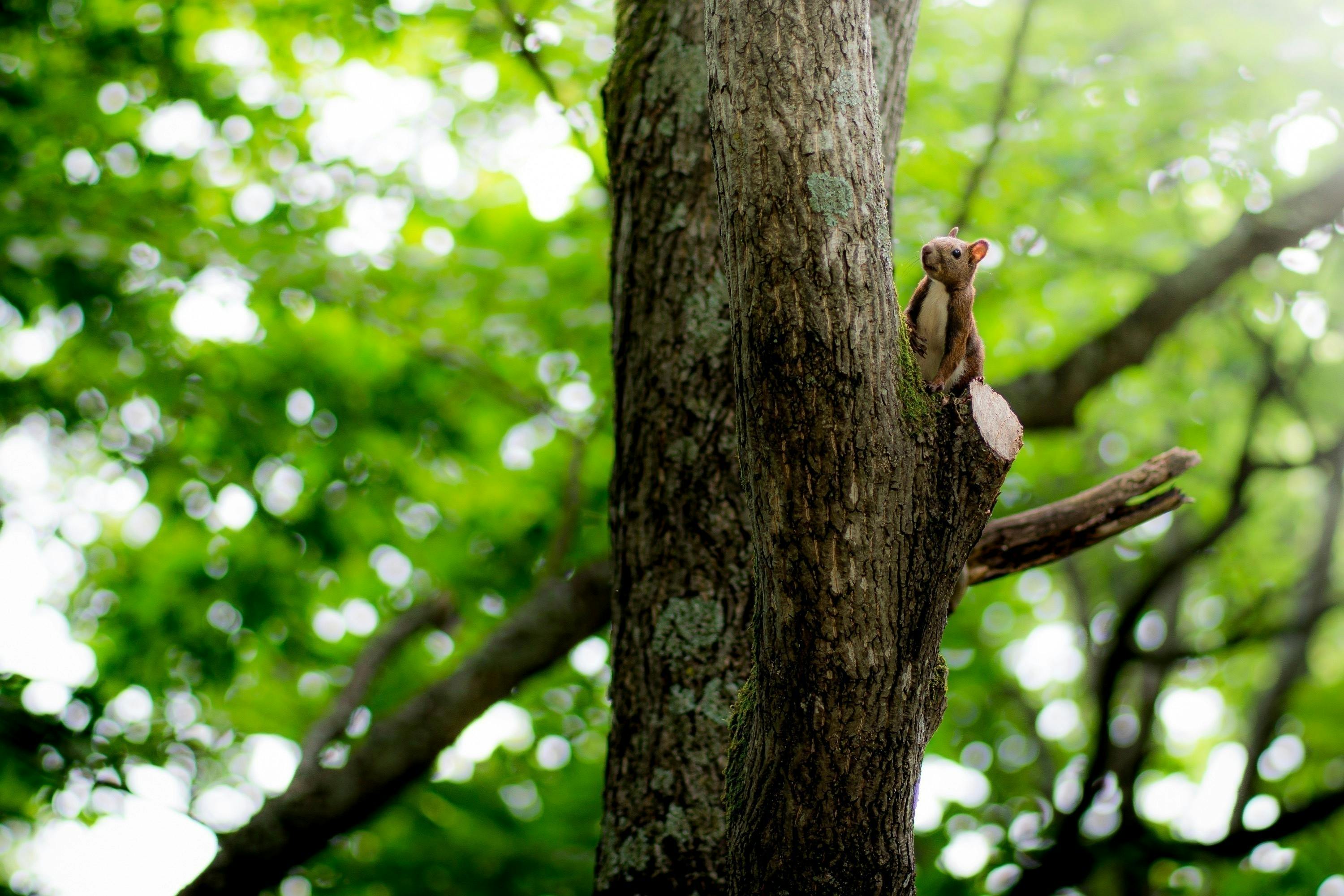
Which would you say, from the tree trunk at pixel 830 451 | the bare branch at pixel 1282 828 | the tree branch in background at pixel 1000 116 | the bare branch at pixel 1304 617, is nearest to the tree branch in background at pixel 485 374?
the tree branch in background at pixel 1000 116

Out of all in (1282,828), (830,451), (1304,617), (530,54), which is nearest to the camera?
(830,451)

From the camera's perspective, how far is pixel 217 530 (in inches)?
263

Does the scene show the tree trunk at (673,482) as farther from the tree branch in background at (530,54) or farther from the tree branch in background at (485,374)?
the tree branch in background at (485,374)

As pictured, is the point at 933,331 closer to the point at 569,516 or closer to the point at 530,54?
the point at 530,54

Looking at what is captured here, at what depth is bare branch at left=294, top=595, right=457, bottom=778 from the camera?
234 inches

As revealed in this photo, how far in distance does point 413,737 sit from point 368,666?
1694 mm

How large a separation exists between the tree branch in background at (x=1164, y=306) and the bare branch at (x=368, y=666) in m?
4.26

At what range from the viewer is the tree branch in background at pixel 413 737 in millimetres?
4871

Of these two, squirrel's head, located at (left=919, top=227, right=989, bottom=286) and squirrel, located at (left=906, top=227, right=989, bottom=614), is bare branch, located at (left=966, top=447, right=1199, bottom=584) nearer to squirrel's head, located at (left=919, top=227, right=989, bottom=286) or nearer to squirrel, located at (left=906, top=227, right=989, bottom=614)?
squirrel, located at (left=906, top=227, right=989, bottom=614)

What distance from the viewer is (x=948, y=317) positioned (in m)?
2.79

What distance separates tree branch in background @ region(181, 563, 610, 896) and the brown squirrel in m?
2.79

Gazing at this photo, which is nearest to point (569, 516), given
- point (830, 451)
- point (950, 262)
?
point (950, 262)

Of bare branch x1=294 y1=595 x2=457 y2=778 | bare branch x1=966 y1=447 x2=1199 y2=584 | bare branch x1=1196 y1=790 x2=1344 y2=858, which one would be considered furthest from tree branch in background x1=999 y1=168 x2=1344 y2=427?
bare branch x1=294 y1=595 x2=457 y2=778

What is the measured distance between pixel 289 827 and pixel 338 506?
222 centimetres
